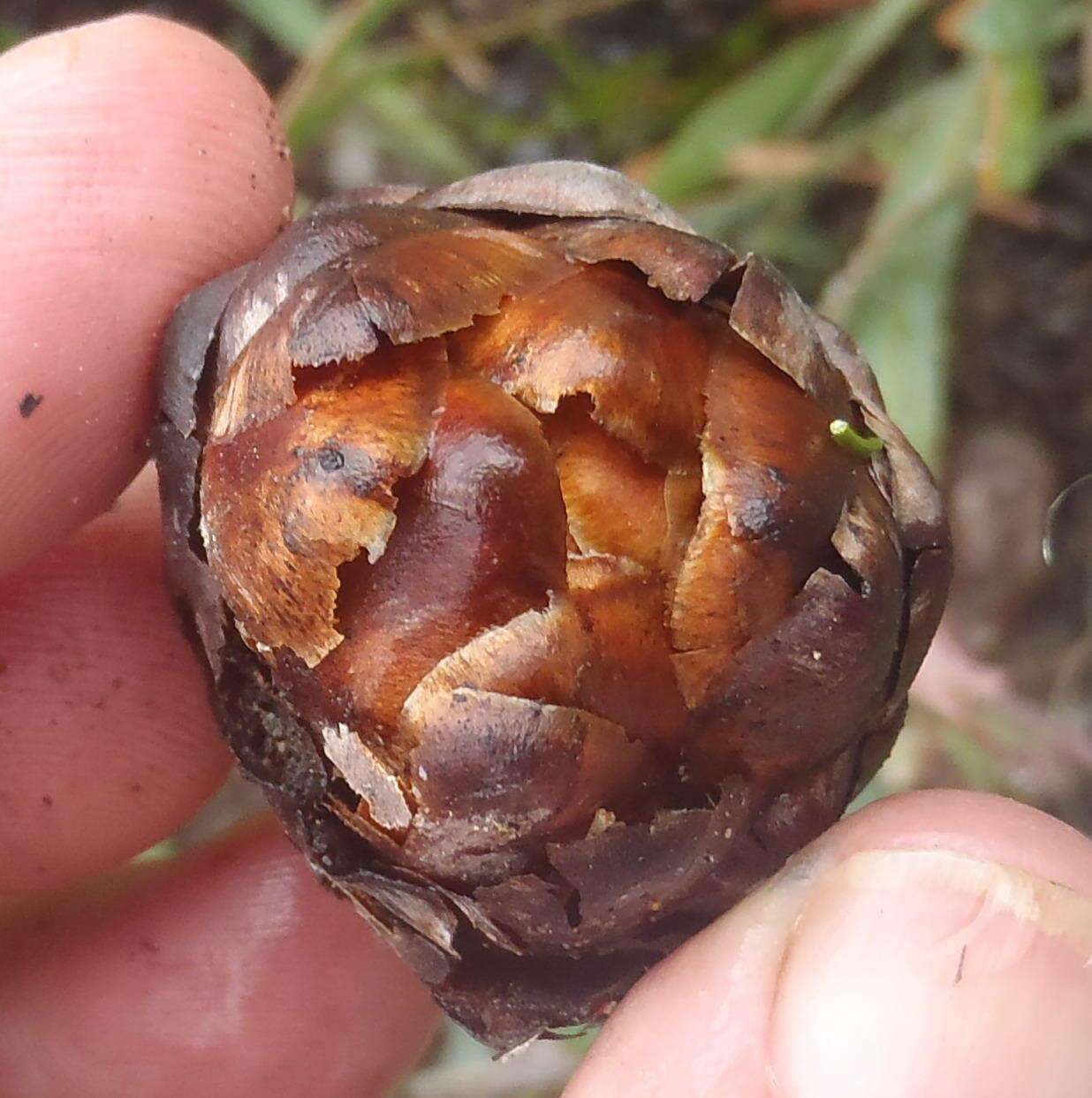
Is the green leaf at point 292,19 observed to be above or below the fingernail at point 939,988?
above

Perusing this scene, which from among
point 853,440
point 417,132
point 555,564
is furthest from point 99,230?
point 417,132

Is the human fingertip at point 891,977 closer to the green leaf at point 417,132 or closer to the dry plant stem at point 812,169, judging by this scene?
the dry plant stem at point 812,169

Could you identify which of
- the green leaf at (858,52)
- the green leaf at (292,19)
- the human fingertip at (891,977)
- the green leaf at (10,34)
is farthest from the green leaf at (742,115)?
the human fingertip at (891,977)

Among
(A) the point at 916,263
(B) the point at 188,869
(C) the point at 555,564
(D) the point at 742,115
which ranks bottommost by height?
(B) the point at 188,869

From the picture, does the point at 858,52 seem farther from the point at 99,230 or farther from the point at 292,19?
the point at 99,230

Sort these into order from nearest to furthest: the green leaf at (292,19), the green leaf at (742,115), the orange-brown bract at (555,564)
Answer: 1. the orange-brown bract at (555,564)
2. the green leaf at (742,115)
3. the green leaf at (292,19)

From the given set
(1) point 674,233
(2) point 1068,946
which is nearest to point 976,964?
(2) point 1068,946

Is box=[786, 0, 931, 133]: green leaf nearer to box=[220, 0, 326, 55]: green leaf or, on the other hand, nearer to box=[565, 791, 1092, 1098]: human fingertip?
box=[220, 0, 326, 55]: green leaf

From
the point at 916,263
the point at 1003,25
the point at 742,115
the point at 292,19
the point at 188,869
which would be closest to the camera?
the point at 188,869
